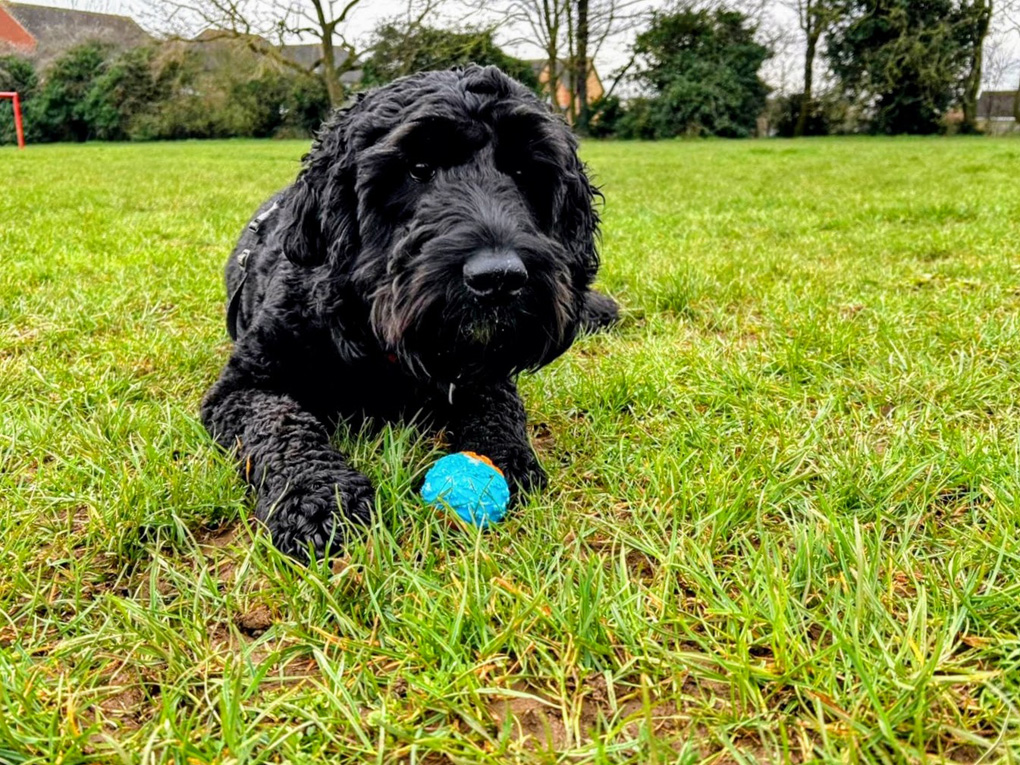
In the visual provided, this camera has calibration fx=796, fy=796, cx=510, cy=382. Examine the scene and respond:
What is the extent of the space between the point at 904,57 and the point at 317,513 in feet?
124

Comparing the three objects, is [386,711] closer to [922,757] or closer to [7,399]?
[922,757]

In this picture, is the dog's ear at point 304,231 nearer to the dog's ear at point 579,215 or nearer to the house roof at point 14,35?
the dog's ear at point 579,215

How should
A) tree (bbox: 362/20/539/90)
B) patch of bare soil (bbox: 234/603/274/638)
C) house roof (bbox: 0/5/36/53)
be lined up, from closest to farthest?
patch of bare soil (bbox: 234/603/274/638), tree (bbox: 362/20/539/90), house roof (bbox: 0/5/36/53)

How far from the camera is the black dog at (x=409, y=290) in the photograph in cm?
227

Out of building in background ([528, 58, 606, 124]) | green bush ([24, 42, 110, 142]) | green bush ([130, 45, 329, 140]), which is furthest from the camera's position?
green bush ([24, 42, 110, 142])

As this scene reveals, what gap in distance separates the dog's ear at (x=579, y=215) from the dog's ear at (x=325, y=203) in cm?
74

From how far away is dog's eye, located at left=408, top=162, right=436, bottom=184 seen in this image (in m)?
2.57

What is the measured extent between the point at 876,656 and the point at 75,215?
890 centimetres

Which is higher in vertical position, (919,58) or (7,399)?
(919,58)

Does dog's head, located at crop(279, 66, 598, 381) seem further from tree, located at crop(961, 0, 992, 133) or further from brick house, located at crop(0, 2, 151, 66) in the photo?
brick house, located at crop(0, 2, 151, 66)

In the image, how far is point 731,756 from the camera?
4.63ft

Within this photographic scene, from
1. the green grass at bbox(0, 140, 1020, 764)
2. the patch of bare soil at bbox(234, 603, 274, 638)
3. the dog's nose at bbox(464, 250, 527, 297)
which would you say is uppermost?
the dog's nose at bbox(464, 250, 527, 297)

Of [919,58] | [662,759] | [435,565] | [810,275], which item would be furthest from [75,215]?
[919,58]

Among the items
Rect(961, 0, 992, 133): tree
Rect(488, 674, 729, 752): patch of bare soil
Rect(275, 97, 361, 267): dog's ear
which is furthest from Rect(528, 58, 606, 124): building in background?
Rect(488, 674, 729, 752): patch of bare soil
